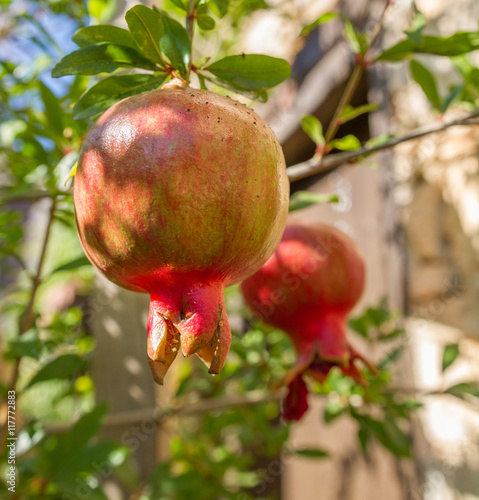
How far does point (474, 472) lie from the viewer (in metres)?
1.42

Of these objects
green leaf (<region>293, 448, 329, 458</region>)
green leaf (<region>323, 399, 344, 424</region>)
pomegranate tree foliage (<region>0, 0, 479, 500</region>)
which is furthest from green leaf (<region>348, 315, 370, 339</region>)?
green leaf (<region>293, 448, 329, 458</region>)

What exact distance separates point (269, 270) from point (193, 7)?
488mm

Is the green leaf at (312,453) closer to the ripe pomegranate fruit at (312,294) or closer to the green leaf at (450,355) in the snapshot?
the green leaf at (450,355)

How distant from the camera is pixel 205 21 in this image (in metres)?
0.70

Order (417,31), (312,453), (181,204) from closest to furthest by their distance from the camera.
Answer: (181,204) → (417,31) → (312,453)

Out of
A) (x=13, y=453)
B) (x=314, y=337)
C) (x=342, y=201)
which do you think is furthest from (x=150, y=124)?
(x=342, y=201)

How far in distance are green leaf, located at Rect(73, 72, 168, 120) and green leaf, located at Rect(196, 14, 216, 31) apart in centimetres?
10

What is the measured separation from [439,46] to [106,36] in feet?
1.73

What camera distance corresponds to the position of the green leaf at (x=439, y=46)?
0.81 meters

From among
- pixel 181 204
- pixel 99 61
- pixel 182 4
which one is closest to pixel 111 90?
pixel 99 61

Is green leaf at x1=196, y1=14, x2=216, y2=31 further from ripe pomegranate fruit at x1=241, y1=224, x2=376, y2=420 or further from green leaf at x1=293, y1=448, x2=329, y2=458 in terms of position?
green leaf at x1=293, y1=448, x2=329, y2=458

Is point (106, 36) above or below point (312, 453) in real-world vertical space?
above

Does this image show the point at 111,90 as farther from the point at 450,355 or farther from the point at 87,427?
the point at 450,355

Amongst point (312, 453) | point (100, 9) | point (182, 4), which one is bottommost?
→ point (312, 453)
